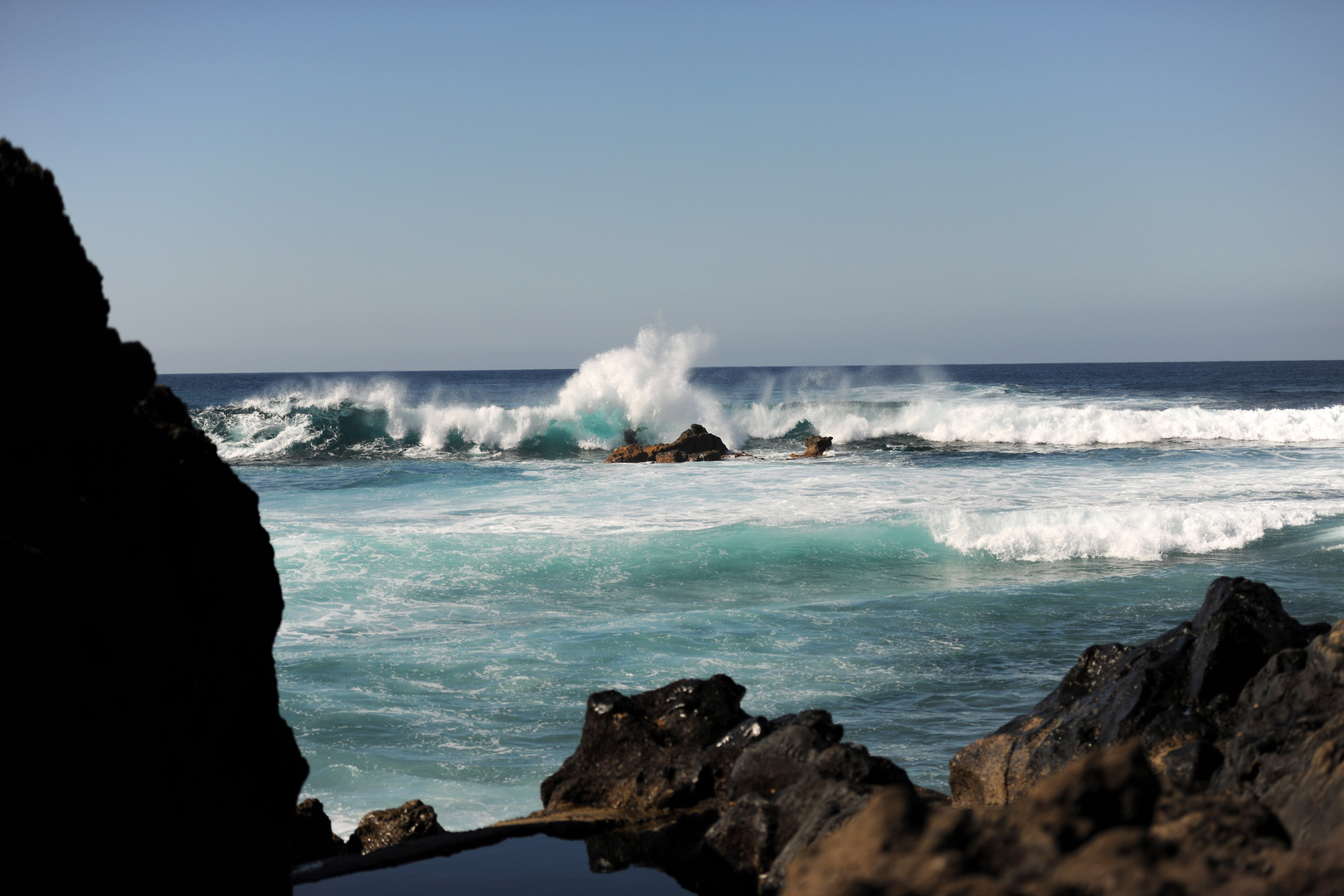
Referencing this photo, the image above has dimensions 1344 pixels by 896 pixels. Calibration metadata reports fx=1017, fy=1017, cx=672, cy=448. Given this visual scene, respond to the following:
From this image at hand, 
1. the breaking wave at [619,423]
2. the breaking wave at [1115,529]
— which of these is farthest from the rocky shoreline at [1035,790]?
the breaking wave at [619,423]

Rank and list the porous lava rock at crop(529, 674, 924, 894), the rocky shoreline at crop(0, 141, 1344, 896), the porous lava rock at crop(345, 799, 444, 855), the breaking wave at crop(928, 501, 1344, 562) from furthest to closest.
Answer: the breaking wave at crop(928, 501, 1344, 562)
the porous lava rock at crop(345, 799, 444, 855)
the porous lava rock at crop(529, 674, 924, 894)
the rocky shoreline at crop(0, 141, 1344, 896)

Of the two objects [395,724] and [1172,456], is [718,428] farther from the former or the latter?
[395,724]

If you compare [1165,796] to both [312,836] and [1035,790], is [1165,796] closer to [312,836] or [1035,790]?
[1035,790]

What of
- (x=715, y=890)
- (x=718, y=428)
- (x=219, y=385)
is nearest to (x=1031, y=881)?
(x=715, y=890)

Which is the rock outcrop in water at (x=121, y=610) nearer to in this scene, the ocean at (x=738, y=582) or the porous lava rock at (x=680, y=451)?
the ocean at (x=738, y=582)

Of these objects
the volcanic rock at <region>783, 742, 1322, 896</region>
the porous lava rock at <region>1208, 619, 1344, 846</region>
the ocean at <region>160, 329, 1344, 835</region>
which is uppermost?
the volcanic rock at <region>783, 742, 1322, 896</region>

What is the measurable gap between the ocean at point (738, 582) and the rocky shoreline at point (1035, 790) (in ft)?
2.78

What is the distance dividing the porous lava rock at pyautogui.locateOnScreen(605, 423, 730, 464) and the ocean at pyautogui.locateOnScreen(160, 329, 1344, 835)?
2.86 ft

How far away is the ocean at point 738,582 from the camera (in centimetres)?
672

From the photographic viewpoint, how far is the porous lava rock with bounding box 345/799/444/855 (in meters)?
4.65

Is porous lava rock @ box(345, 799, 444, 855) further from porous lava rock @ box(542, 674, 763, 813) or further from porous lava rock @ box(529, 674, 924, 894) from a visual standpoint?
porous lava rock @ box(542, 674, 763, 813)

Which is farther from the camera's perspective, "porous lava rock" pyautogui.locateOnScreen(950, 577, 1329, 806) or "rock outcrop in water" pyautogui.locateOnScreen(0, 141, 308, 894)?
"porous lava rock" pyautogui.locateOnScreen(950, 577, 1329, 806)

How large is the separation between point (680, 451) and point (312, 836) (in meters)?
19.4

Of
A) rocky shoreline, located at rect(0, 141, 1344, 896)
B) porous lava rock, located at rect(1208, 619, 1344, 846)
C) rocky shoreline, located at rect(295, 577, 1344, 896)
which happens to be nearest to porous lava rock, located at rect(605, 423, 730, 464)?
rocky shoreline, located at rect(295, 577, 1344, 896)
